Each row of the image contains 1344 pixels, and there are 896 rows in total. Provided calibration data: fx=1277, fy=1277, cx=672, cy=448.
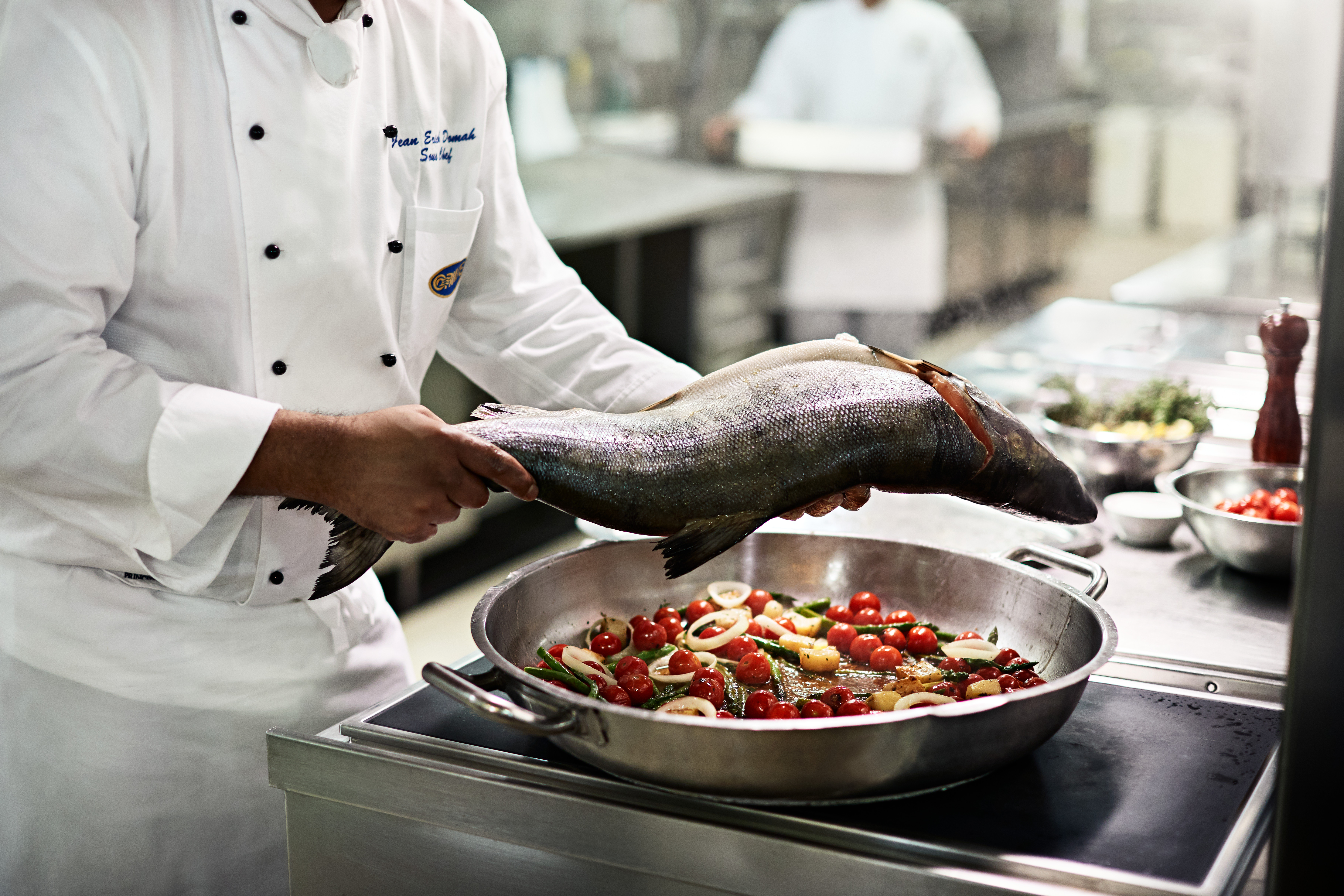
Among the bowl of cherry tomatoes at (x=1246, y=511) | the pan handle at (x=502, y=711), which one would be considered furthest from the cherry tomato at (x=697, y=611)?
the bowl of cherry tomatoes at (x=1246, y=511)

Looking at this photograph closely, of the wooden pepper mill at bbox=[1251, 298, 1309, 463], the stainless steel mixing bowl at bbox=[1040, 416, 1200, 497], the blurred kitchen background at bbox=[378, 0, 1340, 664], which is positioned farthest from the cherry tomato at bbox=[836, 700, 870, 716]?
the blurred kitchen background at bbox=[378, 0, 1340, 664]

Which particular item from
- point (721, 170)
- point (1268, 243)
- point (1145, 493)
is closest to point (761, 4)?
point (721, 170)

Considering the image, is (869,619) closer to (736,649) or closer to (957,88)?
(736,649)

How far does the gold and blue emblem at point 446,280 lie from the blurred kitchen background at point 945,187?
203 centimetres

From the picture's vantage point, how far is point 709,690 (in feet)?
3.87

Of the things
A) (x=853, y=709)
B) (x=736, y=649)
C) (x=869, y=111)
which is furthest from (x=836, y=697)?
(x=869, y=111)

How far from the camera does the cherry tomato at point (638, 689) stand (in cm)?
118

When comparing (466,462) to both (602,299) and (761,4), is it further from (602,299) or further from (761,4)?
(761,4)

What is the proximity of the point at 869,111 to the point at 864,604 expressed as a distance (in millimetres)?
4096

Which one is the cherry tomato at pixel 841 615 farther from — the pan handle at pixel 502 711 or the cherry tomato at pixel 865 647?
the pan handle at pixel 502 711

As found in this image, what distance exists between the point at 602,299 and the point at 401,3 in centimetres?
302

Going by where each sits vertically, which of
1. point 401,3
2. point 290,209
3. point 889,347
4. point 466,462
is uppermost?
point 401,3

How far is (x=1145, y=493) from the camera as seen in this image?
1900 millimetres

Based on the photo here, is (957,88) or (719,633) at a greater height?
(957,88)
